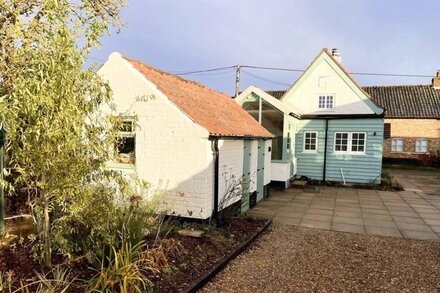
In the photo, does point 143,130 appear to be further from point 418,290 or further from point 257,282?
point 418,290

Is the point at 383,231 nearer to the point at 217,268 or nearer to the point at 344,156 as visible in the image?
the point at 217,268

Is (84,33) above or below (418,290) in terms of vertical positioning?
above

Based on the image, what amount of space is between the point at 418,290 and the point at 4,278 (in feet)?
20.6

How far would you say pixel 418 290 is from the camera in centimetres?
516

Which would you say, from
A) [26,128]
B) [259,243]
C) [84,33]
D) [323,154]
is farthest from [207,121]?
[323,154]

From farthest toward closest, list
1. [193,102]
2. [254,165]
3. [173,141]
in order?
[254,165]
[193,102]
[173,141]

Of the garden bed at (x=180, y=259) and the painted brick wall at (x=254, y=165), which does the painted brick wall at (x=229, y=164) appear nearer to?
the painted brick wall at (x=254, y=165)

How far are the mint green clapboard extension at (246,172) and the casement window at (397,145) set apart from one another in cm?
2638

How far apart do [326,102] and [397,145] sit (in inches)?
708

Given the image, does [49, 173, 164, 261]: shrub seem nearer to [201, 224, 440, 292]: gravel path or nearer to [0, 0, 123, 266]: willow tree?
[0, 0, 123, 266]: willow tree

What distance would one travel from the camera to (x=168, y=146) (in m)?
7.75

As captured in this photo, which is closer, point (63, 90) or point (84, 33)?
point (63, 90)

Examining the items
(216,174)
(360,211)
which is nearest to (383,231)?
(360,211)

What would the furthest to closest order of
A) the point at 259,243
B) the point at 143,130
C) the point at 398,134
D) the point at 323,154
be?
the point at 398,134
the point at 323,154
the point at 143,130
the point at 259,243
